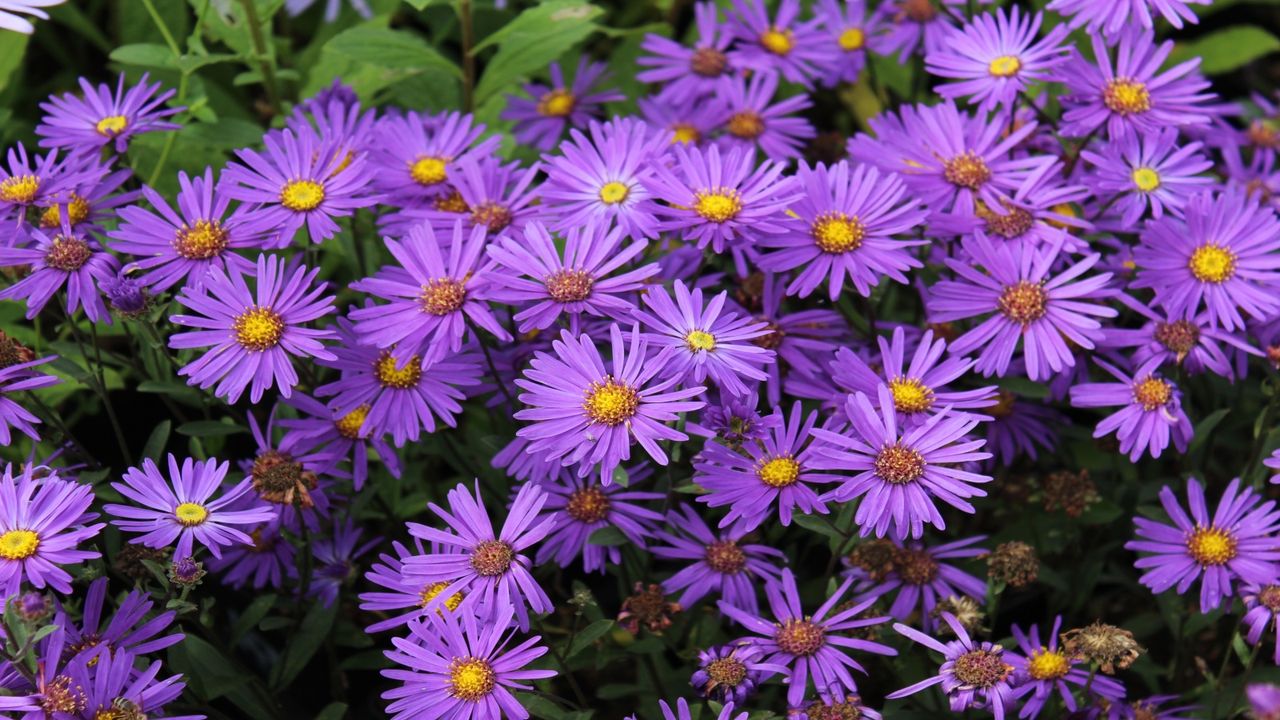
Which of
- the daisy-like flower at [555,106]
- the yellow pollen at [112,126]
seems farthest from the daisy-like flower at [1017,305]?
the yellow pollen at [112,126]

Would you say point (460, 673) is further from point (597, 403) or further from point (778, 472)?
point (778, 472)

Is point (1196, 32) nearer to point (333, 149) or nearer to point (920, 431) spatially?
point (920, 431)

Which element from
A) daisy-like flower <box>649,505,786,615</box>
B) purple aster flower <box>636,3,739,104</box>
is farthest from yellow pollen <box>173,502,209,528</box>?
Result: purple aster flower <box>636,3,739,104</box>

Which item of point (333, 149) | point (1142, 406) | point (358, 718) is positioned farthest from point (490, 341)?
point (1142, 406)

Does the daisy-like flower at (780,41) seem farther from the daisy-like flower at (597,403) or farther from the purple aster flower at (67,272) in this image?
the purple aster flower at (67,272)

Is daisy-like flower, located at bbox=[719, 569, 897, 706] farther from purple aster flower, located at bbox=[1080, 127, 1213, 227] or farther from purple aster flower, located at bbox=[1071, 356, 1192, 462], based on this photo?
purple aster flower, located at bbox=[1080, 127, 1213, 227]

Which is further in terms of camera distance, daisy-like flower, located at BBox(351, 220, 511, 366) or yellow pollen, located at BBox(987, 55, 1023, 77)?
yellow pollen, located at BBox(987, 55, 1023, 77)

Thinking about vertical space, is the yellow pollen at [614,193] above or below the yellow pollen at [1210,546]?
above
